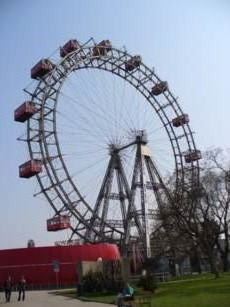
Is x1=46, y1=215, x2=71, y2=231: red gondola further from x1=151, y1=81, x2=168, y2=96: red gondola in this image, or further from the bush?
x1=151, y1=81, x2=168, y2=96: red gondola

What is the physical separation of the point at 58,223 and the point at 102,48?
744 inches

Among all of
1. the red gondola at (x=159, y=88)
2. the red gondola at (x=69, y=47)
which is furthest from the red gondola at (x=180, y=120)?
the red gondola at (x=69, y=47)

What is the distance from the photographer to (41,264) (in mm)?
51219

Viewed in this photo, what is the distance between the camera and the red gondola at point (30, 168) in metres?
50.5

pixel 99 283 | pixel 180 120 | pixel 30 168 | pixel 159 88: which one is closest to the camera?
pixel 99 283

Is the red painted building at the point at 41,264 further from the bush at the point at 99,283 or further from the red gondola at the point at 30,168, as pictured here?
the bush at the point at 99,283

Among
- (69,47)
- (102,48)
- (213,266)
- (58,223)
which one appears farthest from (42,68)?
(213,266)

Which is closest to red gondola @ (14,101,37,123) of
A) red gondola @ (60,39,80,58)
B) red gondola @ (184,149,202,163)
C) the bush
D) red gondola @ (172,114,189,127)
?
red gondola @ (60,39,80,58)

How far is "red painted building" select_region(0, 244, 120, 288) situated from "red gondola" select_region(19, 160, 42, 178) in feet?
21.3

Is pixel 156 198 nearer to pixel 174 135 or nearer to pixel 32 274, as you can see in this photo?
pixel 174 135

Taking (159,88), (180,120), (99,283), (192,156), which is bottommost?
(99,283)

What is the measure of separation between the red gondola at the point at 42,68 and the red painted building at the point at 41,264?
15.9m

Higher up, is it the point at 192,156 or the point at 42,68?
the point at 42,68

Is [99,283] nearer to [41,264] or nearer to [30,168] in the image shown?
[41,264]
